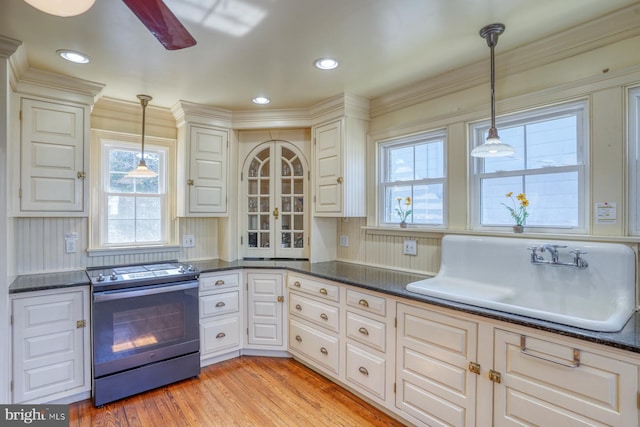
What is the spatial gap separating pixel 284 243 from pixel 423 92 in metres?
1.93

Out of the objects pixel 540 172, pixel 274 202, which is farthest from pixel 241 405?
pixel 540 172

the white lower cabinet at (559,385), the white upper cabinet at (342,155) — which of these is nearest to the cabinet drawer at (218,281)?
the white upper cabinet at (342,155)

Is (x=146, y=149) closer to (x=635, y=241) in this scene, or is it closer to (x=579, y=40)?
(x=579, y=40)

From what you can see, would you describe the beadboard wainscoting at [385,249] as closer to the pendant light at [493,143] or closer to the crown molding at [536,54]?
the pendant light at [493,143]

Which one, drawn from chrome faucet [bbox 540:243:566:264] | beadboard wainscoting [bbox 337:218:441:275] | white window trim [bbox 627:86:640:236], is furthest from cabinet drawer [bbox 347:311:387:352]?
white window trim [bbox 627:86:640:236]

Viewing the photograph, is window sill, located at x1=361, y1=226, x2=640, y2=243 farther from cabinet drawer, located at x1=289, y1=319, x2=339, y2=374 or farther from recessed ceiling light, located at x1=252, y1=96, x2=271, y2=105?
recessed ceiling light, located at x1=252, y1=96, x2=271, y2=105

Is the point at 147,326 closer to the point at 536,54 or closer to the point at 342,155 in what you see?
the point at 342,155

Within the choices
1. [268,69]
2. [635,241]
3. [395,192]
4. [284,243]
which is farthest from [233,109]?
[635,241]

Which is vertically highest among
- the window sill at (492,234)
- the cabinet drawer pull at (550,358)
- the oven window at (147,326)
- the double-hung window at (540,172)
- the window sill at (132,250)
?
the double-hung window at (540,172)

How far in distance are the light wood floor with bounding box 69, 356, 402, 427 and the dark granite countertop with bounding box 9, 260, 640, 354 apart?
85 cm

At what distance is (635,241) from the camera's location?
1711 mm

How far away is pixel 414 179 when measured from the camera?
2.88m

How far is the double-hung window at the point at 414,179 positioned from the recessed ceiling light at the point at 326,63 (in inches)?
35.8

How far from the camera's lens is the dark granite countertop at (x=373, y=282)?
1404mm
